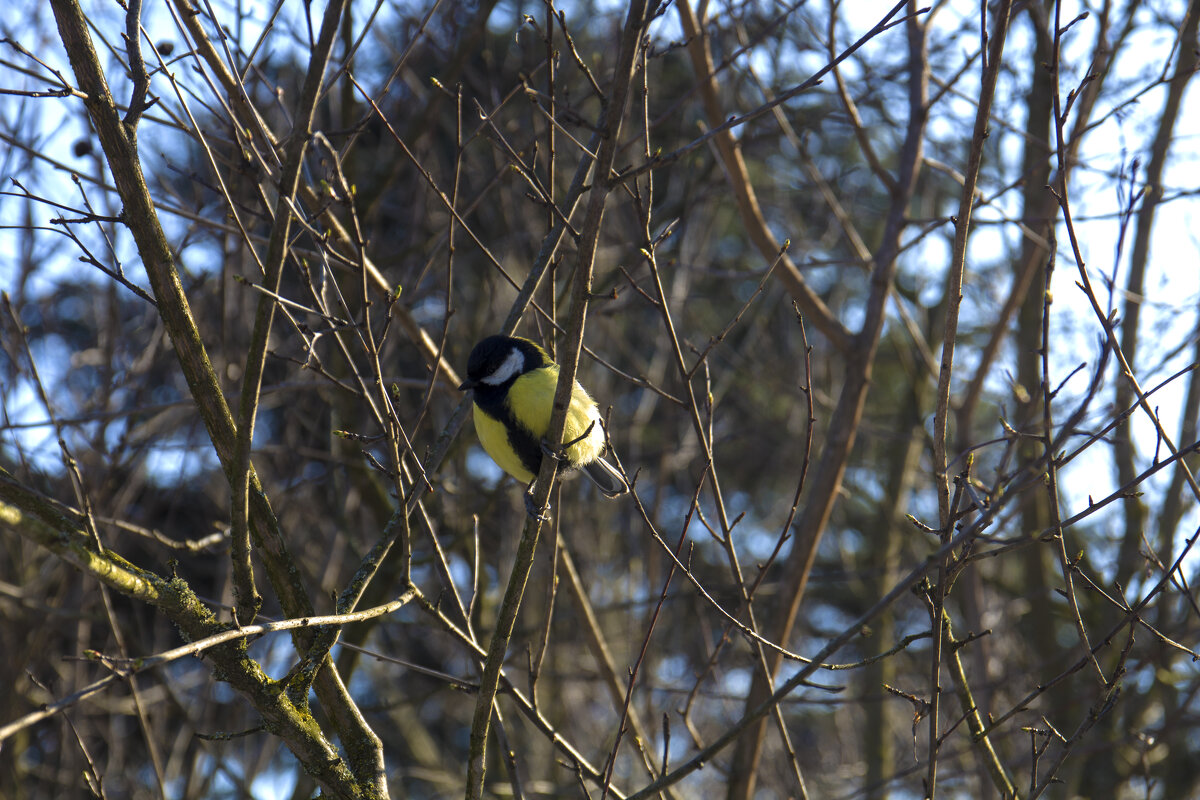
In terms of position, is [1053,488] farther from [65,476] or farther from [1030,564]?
[65,476]

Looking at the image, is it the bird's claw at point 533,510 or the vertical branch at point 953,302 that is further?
the bird's claw at point 533,510

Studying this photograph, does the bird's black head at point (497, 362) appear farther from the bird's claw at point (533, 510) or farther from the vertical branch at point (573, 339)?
the vertical branch at point (573, 339)

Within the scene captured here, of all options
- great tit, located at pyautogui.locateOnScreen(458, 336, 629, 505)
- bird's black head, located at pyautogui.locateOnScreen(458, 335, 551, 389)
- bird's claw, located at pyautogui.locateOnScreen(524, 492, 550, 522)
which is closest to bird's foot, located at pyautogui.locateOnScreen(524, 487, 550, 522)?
bird's claw, located at pyautogui.locateOnScreen(524, 492, 550, 522)

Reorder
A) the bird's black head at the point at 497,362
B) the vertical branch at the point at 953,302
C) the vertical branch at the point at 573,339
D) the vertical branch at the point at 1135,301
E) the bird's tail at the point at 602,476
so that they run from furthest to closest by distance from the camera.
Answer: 1. the vertical branch at the point at 1135,301
2. the bird's tail at the point at 602,476
3. the bird's black head at the point at 497,362
4. the vertical branch at the point at 953,302
5. the vertical branch at the point at 573,339

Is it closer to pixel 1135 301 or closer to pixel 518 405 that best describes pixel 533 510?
pixel 518 405

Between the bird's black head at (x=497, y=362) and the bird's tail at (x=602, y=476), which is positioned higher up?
the bird's tail at (x=602, y=476)

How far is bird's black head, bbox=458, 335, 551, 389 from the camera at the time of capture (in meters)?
2.84

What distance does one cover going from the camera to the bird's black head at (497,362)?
2.84m

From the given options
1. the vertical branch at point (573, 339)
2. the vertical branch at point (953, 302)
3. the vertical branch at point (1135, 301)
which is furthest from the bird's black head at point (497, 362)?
the vertical branch at point (1135, 301)

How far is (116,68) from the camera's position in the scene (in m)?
4.00

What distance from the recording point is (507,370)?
9.64 ft

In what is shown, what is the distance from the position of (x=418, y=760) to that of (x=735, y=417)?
3749 mm

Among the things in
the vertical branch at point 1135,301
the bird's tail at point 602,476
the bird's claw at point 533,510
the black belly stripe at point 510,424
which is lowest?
the bird's claw at point 533,510

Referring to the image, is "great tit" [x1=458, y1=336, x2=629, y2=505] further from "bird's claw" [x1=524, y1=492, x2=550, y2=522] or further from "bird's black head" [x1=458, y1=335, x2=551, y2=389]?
"bird's claw" [x1=524, y1=492, x2=550, y2=522]
